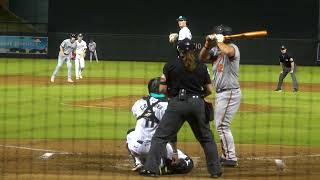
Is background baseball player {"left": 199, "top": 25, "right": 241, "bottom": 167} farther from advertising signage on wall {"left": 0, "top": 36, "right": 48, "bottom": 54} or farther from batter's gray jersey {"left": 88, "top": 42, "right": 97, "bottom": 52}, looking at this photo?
advertising signage on wall {"left": 0, "top": 36, "right": 48, "bottom": 54}

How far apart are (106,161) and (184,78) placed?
2328 mm

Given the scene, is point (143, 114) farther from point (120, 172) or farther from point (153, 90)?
point (120, 172)

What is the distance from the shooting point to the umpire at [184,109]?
306 inches

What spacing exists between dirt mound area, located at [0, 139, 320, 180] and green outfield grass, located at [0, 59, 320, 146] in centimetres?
103

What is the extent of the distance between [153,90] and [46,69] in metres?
26.5

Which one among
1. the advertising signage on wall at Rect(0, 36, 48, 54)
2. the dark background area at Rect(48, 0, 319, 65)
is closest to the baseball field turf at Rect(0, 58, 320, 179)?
the advertising signage on wall at Rect(0, 36, 48, 54)

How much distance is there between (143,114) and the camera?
8242 mm

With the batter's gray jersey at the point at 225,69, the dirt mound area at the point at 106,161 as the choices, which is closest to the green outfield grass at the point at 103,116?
the dirt mound area at the point at 106,161

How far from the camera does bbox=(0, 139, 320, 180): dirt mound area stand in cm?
823

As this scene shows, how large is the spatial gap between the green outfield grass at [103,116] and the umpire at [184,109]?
14.4 ft

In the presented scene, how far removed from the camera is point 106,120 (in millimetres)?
14906

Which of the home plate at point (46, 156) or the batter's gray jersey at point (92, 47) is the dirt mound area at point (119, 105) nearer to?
the home plate at point (46, 156)

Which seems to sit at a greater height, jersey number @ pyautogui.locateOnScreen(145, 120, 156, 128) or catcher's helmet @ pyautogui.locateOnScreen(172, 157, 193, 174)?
jersey number @ pyautogui.locateOnScreen(145, 120, 156, 128)

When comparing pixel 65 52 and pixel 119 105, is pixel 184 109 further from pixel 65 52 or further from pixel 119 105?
pixel 65 52
